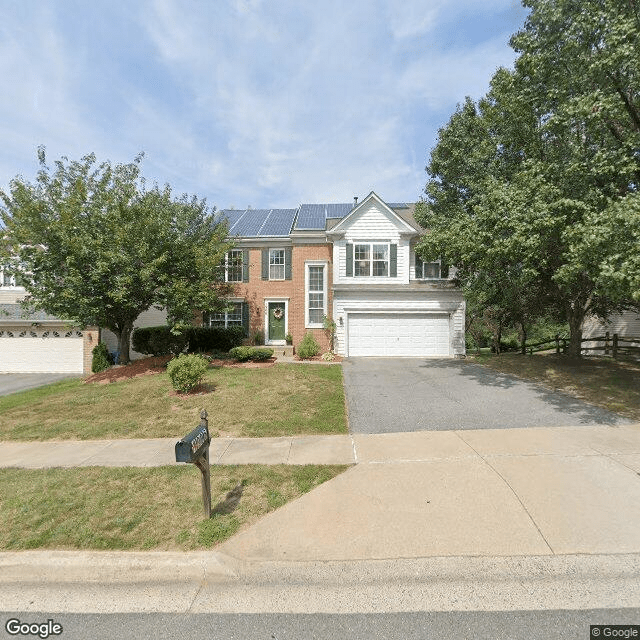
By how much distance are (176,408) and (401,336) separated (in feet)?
38.1

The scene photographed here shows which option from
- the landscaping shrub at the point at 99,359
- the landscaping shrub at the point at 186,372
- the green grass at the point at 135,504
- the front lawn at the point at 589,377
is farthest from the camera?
the landscaping shrub at the point at 99,359

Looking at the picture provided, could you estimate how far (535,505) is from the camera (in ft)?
12.8

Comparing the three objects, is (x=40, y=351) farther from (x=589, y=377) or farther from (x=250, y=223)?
(x=589, y=377)

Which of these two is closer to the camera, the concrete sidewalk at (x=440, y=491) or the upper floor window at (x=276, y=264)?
the concrete sidewalk at (x=440, y=491)

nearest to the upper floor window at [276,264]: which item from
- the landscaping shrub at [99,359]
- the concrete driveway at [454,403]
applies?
the concrete driveway at [454,403]

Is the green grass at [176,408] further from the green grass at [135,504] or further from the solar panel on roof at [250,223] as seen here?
the solar panel on roof at [250,223]

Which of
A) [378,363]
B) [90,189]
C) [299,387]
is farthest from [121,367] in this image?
[378,363]

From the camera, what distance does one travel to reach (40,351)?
15.9m

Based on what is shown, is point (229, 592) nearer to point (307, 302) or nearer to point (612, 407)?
point (612, 407)

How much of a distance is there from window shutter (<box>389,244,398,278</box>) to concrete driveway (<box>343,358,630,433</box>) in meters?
6.31

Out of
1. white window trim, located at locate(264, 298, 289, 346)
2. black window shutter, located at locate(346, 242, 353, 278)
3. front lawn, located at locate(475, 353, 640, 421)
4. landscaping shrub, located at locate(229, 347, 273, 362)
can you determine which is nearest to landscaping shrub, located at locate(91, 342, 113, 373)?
landscaping shrub, located at locate(229, 347, 273, 362)

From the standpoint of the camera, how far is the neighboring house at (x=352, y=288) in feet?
54.3

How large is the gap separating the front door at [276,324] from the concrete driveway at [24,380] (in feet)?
31.7

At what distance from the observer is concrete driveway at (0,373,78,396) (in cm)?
1282
